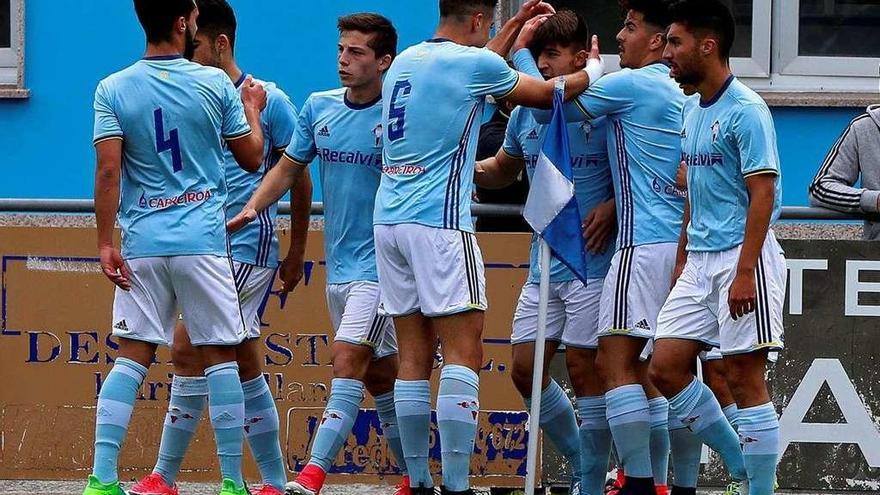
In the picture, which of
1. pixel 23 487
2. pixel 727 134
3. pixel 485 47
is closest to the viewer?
pixel 727 134

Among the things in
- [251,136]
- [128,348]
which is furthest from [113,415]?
[251,136]

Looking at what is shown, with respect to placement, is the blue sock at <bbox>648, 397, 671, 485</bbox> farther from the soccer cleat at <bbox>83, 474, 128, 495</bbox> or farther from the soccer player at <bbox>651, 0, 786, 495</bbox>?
the soccer cleat at <bbox>83, 474, 128, 495</bbox>

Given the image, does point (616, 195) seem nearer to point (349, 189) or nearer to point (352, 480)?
point (349, 189)

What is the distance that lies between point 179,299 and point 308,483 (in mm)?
1080

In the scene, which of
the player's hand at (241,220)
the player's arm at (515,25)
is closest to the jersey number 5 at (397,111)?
the player's arm at (515,25)

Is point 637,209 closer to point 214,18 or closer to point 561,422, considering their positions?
point 561,422

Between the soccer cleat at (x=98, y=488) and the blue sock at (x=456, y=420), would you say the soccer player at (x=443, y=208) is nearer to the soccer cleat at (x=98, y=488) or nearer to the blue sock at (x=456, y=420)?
the blue sock at (x=456, y=420)

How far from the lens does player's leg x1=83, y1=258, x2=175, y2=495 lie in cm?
806

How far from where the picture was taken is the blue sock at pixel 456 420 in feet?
26.4

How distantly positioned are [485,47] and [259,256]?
1634 millimetres

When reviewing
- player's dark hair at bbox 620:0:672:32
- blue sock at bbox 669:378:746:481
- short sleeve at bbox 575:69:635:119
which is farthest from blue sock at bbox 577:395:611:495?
player's dark hair at bbox 620:0:672:32

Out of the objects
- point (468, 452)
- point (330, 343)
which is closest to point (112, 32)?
point (330, 343)

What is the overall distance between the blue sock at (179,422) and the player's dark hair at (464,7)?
2.11 metres

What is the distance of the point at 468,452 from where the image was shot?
8.12 m
